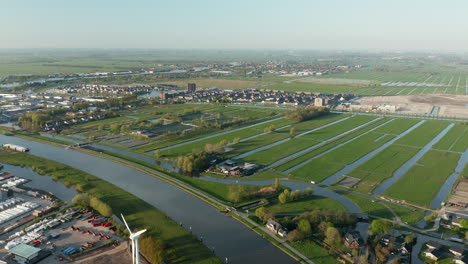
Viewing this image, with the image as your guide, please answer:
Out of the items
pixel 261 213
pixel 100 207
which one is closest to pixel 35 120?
pixel 100 207

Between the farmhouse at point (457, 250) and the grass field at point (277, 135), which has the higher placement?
the grass field at point (277, 135)

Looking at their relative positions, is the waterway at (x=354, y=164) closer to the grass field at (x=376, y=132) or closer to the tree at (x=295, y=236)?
the grass field at (x=376, y=132)

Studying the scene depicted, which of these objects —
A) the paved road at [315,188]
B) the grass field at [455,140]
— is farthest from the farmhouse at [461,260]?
the grass field at [455,140]

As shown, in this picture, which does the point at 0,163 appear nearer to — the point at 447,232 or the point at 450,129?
the point at 447,232

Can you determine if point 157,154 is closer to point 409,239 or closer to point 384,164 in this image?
point 384,164

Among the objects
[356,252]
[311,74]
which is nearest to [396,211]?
[356,252]

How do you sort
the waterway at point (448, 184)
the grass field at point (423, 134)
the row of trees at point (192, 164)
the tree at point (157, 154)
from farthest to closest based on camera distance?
1. the grass field at point (423, 134)
2. the tree at point (157, 154)
3. the row of trees at point (192, 164)
4. the waterway at point (448, 184)
